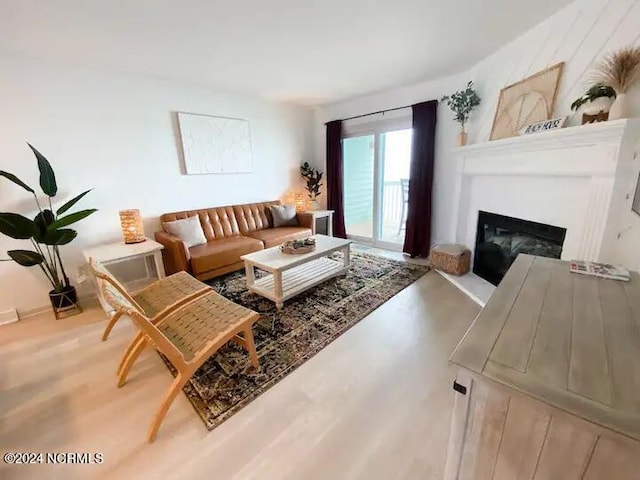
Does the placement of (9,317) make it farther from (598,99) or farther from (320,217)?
(598,99)

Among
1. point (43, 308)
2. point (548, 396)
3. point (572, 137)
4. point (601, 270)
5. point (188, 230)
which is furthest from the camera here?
point (188, 230)

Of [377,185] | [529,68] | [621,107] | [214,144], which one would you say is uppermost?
[529,68]

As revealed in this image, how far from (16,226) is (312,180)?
12.1 ft

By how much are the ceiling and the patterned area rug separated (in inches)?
91.2

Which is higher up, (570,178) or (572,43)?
(572,43)

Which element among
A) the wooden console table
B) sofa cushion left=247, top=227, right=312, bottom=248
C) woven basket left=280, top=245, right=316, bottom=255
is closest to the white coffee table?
woven basket left=280, top=245, right=316, bottom=255

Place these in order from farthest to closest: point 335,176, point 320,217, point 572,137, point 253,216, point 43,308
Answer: point 335,176
point 320,217
point 253,216
point 43,308
point 572,137

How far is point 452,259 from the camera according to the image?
10.3 ft

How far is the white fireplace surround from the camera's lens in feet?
5.29

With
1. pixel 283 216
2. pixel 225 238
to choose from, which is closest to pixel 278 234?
pixel 283 216

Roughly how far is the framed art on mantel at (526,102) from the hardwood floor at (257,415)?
72.8 inches

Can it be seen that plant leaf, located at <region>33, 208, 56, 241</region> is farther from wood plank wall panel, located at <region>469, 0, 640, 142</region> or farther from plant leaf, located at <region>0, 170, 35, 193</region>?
wood plank wall panel, located at <region>469, 0, 640, 142</region>

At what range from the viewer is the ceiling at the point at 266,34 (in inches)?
72.4

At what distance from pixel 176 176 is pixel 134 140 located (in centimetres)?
57
